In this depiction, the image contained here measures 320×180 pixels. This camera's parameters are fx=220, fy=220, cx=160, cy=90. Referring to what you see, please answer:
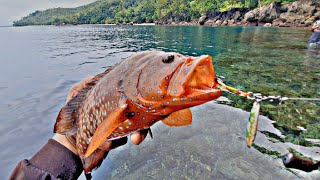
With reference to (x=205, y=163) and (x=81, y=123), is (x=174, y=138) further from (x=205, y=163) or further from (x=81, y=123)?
(x=81, y=123)

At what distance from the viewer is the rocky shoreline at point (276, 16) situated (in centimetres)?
5532

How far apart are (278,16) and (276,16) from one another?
1.80ft

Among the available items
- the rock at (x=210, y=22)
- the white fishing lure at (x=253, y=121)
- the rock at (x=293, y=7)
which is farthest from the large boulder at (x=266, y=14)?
the white fishing lure at (x=253, y=121)

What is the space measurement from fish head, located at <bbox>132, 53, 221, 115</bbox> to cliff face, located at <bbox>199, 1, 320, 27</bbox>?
207ft

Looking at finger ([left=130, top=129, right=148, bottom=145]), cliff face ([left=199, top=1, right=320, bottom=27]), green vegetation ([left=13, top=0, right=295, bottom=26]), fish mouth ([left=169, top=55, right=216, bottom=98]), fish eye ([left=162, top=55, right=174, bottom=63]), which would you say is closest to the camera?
fish mouth ([left=169, top=55, right=216, bottom=98])

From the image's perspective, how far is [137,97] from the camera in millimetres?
1943

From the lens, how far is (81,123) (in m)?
2.41

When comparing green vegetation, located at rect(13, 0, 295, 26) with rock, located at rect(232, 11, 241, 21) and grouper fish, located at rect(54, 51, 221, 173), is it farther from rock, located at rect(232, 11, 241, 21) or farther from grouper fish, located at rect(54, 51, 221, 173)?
grouper fish, located at rect(54, 51, 221, 173)

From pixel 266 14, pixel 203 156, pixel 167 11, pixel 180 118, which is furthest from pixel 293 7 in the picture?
pixel 180 118

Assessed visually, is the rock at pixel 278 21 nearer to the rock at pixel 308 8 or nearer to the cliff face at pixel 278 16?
the cliff face at pixel 278 16

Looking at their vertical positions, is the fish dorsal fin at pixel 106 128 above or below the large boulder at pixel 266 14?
above

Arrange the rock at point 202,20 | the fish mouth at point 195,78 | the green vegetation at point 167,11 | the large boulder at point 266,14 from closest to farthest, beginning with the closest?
the fish mouth at point 195,78, the large boulder at point 266,14, the rock at point 202,20, the green vegetation at point 167,11

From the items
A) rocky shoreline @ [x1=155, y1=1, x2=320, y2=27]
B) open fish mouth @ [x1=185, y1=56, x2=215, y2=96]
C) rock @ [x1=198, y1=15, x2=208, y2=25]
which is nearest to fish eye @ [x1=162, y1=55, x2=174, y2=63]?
open fish mouth @ [x1=185, y1=56, x2=215, y2=96]

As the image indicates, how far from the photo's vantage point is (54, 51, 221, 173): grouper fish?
171cm
